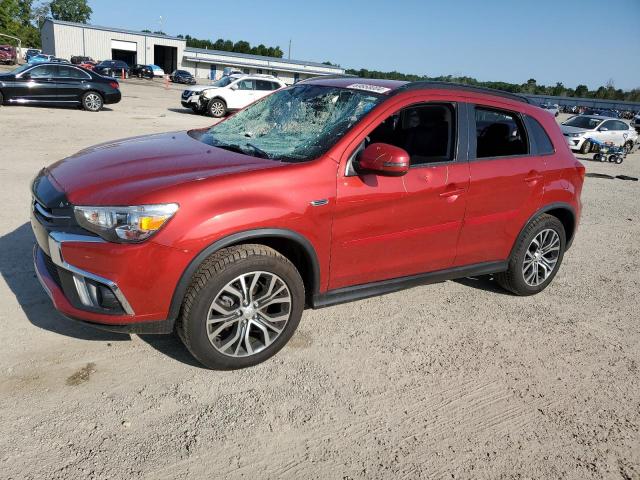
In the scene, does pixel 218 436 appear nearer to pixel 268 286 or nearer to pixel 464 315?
pixel 268 286

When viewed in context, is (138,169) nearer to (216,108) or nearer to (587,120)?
(216,108)

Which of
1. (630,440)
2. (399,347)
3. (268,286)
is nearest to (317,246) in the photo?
(268,286)

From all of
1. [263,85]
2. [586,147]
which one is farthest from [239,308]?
[586,147]

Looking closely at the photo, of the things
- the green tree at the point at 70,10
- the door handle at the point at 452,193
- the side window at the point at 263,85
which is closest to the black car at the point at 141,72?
the side window at the point at 263,85

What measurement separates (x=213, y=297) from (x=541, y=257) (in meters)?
3.25

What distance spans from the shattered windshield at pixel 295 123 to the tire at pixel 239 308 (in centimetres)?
77

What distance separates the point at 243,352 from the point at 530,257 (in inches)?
113

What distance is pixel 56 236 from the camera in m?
2.88

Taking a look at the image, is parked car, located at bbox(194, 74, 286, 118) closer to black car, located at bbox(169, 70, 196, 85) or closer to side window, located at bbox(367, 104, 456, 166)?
side window, located at bbox(367, 104, 456, 166)

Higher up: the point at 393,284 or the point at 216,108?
the point at 393,284

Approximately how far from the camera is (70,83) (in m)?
16.3

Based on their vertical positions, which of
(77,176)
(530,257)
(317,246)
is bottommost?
(530,257)

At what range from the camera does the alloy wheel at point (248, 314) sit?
10.00ft

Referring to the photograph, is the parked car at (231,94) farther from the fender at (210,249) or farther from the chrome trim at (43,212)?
the fender at (210,249)
